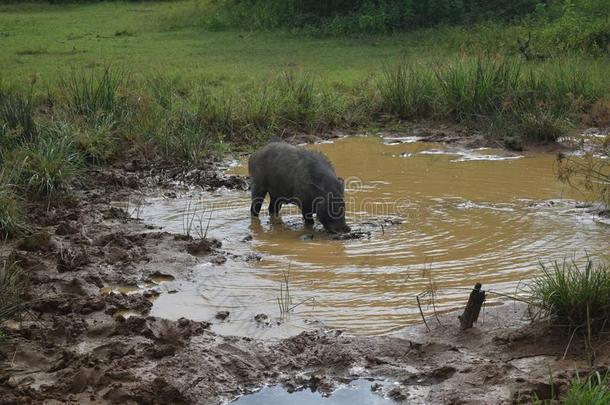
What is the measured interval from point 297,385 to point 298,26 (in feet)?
64.4

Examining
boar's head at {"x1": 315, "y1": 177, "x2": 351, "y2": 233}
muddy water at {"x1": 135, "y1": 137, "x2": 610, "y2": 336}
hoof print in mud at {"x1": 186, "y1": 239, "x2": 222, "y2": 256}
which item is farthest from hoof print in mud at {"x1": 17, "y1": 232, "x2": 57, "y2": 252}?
boar's head at {"x1": 315, "y1": 177, "x2": 351, "y2": 233}

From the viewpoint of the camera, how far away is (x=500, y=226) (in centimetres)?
845

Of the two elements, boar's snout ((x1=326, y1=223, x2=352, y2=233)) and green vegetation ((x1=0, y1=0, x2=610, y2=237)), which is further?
green vegetation ((x1=0, y1=0, x2=610, y2=237))

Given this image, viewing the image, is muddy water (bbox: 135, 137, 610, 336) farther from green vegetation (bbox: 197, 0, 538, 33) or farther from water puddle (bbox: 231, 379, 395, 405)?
green vegetation (bbox: 197, 0, 538, 33)

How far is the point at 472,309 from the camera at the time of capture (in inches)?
221

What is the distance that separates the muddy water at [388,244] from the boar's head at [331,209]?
19 centimetres

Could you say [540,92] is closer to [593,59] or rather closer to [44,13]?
[593,59]

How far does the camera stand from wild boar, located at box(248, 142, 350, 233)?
8297 mm

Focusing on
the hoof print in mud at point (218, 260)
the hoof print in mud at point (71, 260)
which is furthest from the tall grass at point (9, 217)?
the hoof print in mud at point (218, 260)

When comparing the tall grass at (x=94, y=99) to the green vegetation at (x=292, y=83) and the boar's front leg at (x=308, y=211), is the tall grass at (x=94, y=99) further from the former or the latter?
the boar's front leg at (x=308, y=211)

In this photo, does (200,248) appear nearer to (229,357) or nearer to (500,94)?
(229,357)

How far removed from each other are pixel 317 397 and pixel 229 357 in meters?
0.68

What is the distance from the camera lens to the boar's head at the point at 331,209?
8.28 meters

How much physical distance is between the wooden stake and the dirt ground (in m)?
0.06
